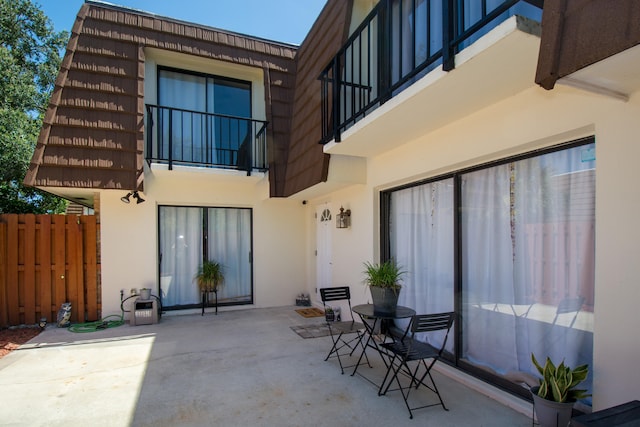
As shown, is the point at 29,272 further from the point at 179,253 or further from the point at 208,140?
the point at 208,140

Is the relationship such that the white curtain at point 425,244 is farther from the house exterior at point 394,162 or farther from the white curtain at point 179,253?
the white curtain at point 179,253

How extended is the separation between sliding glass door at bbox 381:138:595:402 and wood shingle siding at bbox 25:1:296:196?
3590 millimetres

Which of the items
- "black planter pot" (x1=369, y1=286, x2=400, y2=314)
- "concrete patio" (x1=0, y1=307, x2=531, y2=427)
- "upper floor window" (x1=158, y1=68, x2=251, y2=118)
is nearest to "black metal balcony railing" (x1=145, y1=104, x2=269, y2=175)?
"upper floor window" (x1=158, y1=68, x2=251, y2=118)

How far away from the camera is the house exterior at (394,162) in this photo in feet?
7.92

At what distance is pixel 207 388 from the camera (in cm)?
370

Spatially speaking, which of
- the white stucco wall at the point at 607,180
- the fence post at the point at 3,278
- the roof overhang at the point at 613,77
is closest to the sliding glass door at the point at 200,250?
the fence post at the point at 3,278

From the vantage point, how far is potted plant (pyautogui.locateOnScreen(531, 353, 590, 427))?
7.80ft

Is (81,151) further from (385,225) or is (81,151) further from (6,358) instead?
(385,225)

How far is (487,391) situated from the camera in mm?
3432

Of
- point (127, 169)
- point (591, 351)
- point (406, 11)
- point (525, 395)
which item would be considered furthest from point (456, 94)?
point (127, 169)

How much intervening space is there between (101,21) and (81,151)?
2493mm

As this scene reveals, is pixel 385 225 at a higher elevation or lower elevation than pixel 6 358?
higher

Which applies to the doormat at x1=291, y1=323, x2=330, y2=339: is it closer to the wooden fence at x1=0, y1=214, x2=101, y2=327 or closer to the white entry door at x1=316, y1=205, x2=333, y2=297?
the white entry door at x1=316, y1=205, x2=333, y2=297

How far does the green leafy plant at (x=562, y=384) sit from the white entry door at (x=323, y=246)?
189 inches
